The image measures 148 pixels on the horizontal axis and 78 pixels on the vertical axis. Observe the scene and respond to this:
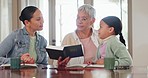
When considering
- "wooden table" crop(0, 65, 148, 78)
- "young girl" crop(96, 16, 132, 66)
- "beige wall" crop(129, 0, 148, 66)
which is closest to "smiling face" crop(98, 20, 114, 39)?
"young girl" crop(96, 16, 132, 66)

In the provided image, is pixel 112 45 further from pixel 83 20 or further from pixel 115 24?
pixel 83 20

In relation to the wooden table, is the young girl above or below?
above

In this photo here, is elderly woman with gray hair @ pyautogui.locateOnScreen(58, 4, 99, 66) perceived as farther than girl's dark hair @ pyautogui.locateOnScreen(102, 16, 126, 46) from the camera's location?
Yes

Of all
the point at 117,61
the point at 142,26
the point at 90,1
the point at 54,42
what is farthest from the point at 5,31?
the point at 117,61

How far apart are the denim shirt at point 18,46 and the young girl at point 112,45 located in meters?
0.59

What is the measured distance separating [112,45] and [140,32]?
1.75m

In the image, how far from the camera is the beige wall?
3686mm

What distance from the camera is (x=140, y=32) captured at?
12.1 feet

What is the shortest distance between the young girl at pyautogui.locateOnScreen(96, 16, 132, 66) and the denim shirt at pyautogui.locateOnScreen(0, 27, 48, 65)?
594mm

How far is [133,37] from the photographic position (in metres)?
3.71

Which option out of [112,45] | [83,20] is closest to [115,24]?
[112,45]

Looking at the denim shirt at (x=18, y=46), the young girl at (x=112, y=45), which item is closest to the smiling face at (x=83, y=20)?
the young girl at (x=112, y=45)

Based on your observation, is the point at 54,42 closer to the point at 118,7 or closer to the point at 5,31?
the point at 5,31

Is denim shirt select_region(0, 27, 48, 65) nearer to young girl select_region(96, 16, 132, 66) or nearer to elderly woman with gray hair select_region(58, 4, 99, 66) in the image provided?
elderly woman with gray hair select_region(58, 4, 99, 66)
